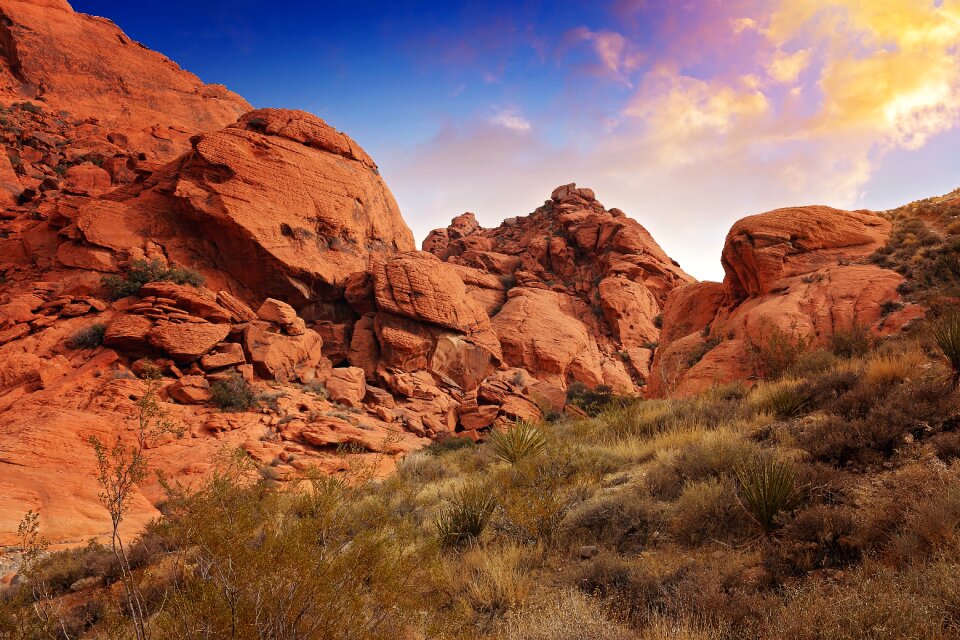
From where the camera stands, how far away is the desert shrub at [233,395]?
15.4 metres

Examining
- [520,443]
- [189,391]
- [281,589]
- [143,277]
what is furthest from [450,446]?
[143,277]

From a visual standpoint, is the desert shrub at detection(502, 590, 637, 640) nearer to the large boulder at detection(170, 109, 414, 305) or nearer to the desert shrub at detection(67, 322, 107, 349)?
the desert shrub at detection(67, 322, 107, 349)

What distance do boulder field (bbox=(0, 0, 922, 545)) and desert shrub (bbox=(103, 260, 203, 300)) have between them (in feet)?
0.37

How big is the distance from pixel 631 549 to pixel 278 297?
23.8 m

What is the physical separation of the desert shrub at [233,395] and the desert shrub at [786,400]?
15.5 meters

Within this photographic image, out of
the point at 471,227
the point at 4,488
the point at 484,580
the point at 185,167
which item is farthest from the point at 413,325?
the point at 471,227

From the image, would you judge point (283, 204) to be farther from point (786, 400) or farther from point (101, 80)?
point (101, 80)

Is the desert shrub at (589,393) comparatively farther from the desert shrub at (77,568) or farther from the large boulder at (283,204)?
the desert shrub at (77,568)

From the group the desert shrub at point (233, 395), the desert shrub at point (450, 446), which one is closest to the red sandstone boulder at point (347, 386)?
the desert shrub at point (233, 395)

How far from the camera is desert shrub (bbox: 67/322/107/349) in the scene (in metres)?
16.2

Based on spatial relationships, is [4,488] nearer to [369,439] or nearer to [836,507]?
[369,439]

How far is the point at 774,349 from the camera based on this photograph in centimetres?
942

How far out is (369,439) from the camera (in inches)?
567

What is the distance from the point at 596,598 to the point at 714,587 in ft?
2.78
